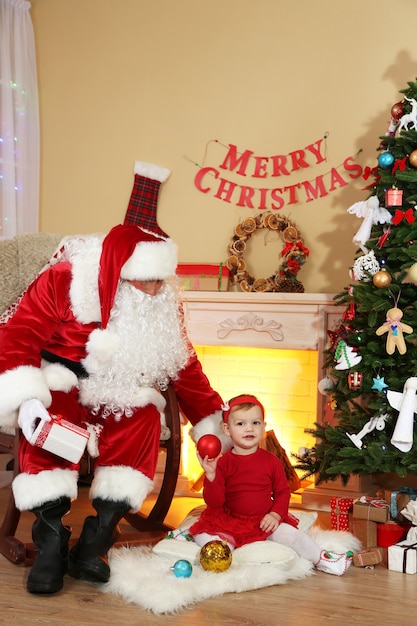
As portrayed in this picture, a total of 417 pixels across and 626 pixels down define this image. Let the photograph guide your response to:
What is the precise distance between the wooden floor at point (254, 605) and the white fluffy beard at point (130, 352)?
0.64 m

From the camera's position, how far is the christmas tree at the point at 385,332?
2.94 metres

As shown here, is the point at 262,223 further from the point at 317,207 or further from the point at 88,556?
the point at 88,556

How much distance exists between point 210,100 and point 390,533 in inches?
106

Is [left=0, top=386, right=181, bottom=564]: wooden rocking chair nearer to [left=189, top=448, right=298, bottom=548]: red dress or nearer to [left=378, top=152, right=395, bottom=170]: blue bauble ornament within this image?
[left=189, top=448, right=298, bottom=548]: red dress

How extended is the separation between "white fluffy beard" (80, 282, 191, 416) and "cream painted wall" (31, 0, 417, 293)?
1479mm

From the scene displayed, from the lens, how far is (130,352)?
108 inches

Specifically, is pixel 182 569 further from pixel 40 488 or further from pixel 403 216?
pixel 403 216

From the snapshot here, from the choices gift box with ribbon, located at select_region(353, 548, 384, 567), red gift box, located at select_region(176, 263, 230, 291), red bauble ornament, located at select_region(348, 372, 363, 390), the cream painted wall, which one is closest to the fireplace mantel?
red gift box, located at select_region(176, 263, 230, 291)

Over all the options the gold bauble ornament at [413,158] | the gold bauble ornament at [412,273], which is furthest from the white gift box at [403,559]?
the gold bauble ornament at [413,158]

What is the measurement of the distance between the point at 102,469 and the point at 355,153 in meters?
2.33

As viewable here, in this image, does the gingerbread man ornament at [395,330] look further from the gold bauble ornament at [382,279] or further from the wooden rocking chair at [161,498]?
the wooden rocking chair at [161,498]

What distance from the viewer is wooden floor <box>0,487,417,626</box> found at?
2152 mm

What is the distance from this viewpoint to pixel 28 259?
135 inches

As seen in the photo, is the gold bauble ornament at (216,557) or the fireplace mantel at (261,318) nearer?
the gold bauble ornament at (216,557)
